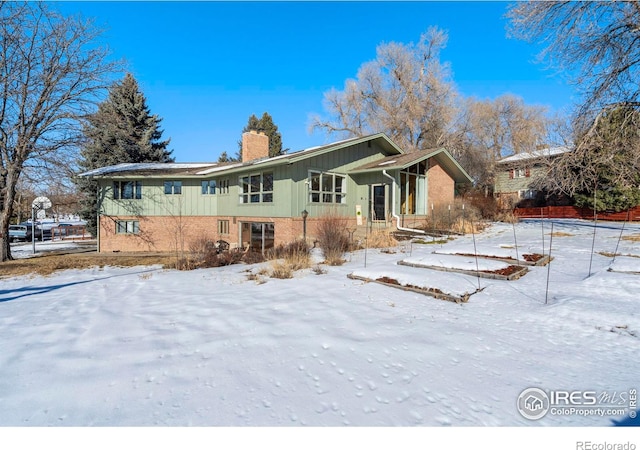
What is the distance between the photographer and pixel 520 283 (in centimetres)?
590

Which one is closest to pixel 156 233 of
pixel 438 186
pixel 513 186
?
pixel 438 186

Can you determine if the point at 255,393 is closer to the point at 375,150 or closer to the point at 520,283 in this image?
the point at 520,283

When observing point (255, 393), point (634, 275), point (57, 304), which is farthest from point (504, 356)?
point (57, 304)

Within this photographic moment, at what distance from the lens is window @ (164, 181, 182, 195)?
20.1 metres

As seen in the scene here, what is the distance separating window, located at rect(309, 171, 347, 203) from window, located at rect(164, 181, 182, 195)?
10.1 m

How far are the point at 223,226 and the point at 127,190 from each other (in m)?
6.93

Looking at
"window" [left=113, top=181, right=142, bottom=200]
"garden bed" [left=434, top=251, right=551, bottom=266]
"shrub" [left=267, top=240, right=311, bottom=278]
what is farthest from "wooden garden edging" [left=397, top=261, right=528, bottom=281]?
"window" [left=113, top=181, right=142, bottom=200]

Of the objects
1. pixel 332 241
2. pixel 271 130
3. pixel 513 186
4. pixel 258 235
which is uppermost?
pixel 271 130

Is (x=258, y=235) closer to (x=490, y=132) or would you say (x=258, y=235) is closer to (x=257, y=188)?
(x=257, y=188)

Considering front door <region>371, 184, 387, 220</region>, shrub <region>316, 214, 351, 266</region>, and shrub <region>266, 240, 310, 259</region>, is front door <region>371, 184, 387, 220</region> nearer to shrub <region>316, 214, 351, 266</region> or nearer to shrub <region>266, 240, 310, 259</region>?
shrub <region>316, 214, 351, 266</region>

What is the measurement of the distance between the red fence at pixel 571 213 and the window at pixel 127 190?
28341 mm

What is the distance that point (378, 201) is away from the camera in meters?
17.0
